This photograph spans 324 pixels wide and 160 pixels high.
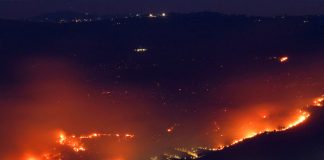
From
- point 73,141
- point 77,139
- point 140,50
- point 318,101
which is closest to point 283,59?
point 140,50

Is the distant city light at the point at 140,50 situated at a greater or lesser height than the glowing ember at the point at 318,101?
greater

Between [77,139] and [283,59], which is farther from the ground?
[283,59]

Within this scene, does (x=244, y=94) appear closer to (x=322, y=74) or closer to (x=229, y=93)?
(x=229, y=93)

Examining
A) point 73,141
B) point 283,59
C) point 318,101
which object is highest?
point 283,59

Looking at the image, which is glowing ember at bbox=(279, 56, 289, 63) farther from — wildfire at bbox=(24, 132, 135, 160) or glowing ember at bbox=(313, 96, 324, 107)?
wildfire at bbox=(24, 132, 135, 160)

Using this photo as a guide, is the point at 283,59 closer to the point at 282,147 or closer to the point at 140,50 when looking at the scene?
the point at 140,50

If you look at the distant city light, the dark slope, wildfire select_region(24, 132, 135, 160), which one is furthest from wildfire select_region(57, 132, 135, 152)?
the distant city light

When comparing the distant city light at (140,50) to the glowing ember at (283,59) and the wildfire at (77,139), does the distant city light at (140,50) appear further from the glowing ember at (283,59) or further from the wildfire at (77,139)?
the wildfire at (77,139)

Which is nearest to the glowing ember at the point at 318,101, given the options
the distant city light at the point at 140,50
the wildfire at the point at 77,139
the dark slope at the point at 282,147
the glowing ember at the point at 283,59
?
the dark slope at the point at 282,147

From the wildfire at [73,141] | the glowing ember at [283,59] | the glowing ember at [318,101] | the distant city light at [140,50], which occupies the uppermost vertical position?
the distant city light at [140,50]
